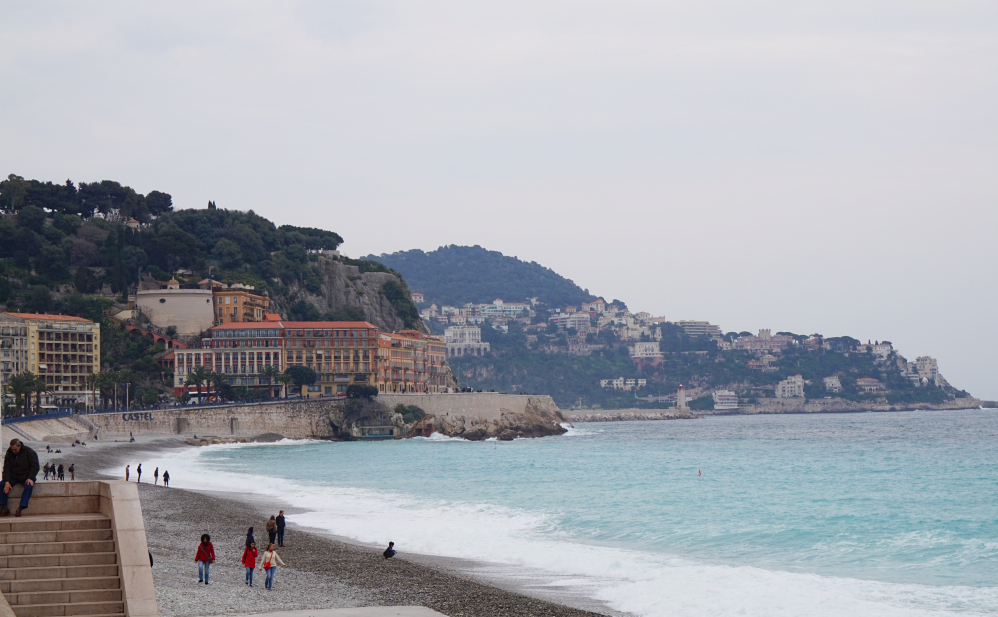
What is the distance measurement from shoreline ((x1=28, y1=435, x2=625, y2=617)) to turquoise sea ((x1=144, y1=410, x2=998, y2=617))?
1342 mm

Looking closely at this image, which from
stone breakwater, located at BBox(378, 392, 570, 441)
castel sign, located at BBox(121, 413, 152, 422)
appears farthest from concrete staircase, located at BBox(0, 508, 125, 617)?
stone breakwater, located at BBox(378, 392, 570, 441)

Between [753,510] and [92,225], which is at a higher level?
[92,225]

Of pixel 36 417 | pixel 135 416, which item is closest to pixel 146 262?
pixel 135 416

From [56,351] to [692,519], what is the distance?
83.2 m

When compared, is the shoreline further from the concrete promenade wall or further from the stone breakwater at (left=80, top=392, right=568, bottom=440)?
the stone breakwater at (left=80, top=392, right=568, bottom=440)

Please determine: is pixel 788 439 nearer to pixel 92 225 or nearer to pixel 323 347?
pixel 323 347

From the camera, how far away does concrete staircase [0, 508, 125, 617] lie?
11227mm

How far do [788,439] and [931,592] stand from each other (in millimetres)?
79493

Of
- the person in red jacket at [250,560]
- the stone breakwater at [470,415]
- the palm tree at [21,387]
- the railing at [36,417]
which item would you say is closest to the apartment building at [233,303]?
the stone breakwater at [470,415]

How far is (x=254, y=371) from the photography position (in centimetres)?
11188

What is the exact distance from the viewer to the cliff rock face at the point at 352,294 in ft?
436

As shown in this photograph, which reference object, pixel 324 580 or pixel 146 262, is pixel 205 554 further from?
pixel 146 262

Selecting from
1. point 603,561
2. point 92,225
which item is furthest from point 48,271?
point 603,561

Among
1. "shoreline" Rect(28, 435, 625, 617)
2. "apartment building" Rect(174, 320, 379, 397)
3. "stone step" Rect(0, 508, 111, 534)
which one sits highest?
"apartment building" Rect(174, 320, 379, 397)
